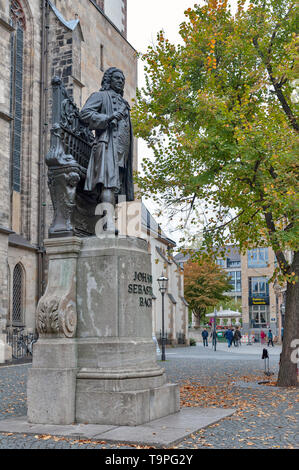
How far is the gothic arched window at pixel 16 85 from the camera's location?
24.3 meters

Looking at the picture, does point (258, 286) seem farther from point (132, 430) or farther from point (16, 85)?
point (132, 430)

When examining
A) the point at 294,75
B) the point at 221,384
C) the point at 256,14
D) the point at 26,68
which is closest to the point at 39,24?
the point at 26,68

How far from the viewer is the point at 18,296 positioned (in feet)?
77.2

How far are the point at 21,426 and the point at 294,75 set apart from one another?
9.49 meters

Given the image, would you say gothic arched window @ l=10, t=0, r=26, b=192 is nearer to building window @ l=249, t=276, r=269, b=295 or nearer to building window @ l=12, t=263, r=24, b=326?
building window @ l=12, t=263, r=24, b=326

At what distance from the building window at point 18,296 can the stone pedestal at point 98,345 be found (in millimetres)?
16390

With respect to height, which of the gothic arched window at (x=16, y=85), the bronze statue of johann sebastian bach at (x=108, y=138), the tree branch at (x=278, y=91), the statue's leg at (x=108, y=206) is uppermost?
the gothic arched window at (x=16, y=85)

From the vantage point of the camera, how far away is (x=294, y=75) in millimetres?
12422

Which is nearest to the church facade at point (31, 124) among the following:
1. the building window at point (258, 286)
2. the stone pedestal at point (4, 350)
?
the stone pedestal at point (4, 350)

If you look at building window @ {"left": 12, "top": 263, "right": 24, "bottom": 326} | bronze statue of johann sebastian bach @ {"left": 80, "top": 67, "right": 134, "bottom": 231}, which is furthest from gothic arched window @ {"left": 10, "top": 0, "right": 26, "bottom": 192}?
bronze statue of johann sebastian bach @ {"left": 80, "top": 67, "right": 134, "bottom": 231}

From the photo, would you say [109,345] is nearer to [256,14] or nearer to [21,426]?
[21,426]

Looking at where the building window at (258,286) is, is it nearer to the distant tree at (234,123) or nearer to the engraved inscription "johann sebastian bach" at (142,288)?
the distant tree at (234,123)

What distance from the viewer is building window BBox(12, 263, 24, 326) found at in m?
23.2

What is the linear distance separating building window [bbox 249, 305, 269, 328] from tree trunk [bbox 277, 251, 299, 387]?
57594mm
